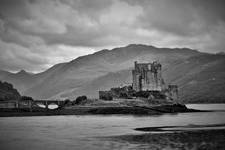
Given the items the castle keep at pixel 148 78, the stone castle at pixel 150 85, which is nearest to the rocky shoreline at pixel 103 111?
the stone castle at pixel 150 85

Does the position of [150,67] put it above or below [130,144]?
above

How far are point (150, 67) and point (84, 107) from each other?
37245mm

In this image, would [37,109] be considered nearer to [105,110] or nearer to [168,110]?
[105,110]

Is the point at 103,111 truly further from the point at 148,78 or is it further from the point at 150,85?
the point at 148,78

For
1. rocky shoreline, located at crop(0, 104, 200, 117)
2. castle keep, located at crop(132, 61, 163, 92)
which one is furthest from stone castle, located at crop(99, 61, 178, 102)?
rocky shoreline, located at crop(0, 104, 200, 117)

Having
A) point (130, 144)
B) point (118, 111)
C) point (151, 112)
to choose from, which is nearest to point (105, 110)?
point (118, 111)

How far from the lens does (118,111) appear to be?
4813 inches

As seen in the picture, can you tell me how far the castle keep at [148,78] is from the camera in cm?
14425

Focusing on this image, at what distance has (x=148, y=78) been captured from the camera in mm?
144625

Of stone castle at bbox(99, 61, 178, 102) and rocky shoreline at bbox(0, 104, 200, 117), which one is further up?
stone castle at bbox(99, 61, 178, 102)

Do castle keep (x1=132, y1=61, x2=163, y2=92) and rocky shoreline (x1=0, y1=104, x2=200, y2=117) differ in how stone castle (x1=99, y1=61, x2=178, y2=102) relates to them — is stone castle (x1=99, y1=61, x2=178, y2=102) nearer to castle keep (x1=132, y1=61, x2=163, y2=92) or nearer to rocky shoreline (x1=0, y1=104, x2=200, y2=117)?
castle keep (x1=132, y1=61, x2=163, y2=92)

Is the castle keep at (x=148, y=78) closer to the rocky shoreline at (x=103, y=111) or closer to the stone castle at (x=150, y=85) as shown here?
the stone castle at (x=150, y=85)

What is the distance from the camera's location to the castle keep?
473 feet

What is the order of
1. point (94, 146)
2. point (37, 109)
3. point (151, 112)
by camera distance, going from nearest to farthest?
point (94, 146), point (151, 112), point (37, 109)
